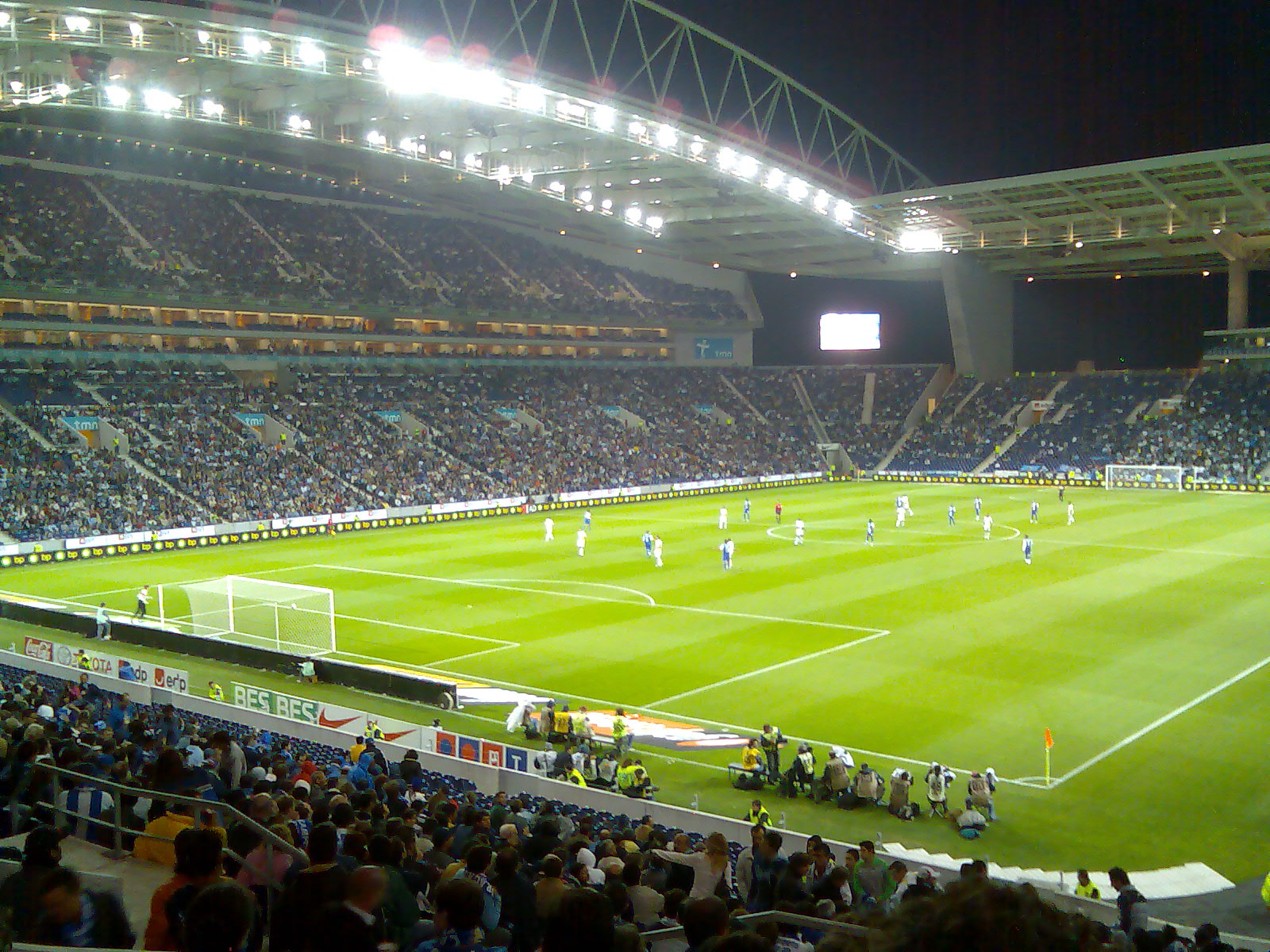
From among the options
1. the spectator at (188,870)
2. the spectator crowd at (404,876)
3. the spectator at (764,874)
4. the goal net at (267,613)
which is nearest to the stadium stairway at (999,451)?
the goal net at (267,613)

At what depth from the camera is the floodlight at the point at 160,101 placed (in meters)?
46.0

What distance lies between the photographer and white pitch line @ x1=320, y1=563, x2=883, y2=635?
32.3 m

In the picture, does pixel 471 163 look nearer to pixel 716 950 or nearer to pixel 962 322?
pixel 962 322

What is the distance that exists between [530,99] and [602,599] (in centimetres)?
2265

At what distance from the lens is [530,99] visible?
47.5m

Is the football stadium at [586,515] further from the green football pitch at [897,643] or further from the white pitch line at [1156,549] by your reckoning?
the white pitch line at [1156,549]

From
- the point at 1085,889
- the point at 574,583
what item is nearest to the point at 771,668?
the point at 574,583

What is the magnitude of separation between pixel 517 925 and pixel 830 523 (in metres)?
49.6

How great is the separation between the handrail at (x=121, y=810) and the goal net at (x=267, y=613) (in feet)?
72.0

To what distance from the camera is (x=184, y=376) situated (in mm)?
62562

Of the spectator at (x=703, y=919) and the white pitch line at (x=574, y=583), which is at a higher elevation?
the spectator at (x=703, y=919)

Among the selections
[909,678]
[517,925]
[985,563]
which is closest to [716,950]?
[517,925]

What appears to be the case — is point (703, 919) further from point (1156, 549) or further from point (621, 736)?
point (1156, 549)

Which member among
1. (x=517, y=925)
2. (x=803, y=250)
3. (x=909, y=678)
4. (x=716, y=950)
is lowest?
(x=909, y=678)
